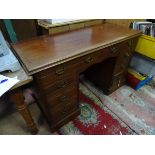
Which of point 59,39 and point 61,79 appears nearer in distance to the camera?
point 61,79

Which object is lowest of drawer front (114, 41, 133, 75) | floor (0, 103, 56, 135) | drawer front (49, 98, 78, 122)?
floor (0, 103, 56, 135)

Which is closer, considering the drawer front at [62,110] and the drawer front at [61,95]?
the drawer front at [61,95]

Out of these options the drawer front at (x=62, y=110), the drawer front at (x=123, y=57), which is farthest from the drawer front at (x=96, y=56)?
the drawer front at (x=62, y=110)

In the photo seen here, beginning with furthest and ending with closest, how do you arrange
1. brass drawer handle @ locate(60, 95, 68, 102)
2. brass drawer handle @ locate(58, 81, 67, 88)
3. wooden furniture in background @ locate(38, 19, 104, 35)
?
wooden furniture in background @ locate(38, 19, 104, 35) < brass drawer handle @ locate(60, 95, 68, 102) < brass drawer handle @ locate(58, 81, 67, 88)

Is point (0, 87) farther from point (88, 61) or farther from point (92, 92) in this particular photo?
point (92, 92)

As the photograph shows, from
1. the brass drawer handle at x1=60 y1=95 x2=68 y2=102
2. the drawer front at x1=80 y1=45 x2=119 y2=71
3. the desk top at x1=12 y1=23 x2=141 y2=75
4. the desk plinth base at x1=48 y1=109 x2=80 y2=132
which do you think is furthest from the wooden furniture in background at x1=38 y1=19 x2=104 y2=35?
the desk plinth base at x1=48 y1=109 x2=80 y2=132

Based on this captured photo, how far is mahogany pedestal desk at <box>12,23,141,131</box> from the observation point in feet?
2.81

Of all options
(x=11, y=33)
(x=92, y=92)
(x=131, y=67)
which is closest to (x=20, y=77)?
(x=11, y=33)

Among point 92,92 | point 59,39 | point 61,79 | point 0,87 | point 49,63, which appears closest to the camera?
point 0,87

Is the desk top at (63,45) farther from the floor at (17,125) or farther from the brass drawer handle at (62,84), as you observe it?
the floor at (17,125)

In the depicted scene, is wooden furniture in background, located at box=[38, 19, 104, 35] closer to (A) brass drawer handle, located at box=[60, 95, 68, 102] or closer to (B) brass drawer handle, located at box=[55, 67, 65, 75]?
(B) brass drawer handle, located at box=[55, 67, 65, 75]

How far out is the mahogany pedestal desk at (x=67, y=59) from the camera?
0.86 m

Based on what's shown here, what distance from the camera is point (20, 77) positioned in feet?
2.54
